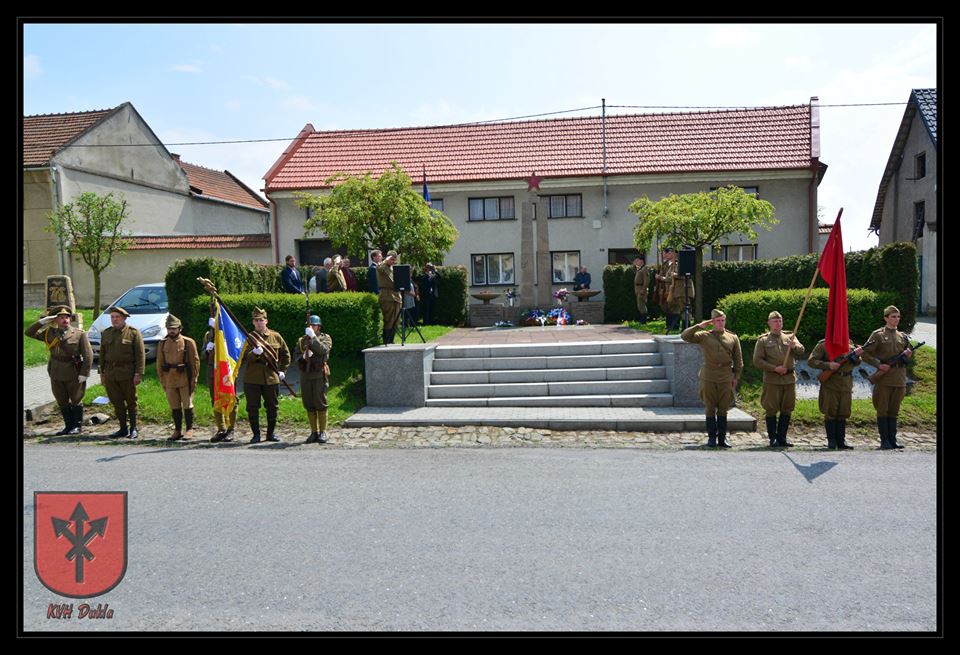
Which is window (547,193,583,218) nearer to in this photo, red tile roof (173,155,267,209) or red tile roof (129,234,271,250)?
red tile roof (129,234,271,250)

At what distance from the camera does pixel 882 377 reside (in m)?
9.13

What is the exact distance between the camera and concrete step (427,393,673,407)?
37.9 ft

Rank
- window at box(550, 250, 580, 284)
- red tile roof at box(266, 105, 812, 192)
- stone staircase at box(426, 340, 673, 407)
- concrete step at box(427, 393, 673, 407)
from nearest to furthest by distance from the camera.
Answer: concrete step at box(427, 393, 673, 407) → stone staircase at box(426, 340, 673, 407) → red tile roof at box(266, 105, 812, 192) → window at box(550, 250, 580, 284)

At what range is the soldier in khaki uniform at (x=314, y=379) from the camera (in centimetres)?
999

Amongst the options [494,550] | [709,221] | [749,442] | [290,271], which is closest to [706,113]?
[709,221]

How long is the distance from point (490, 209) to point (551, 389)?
56.8 ft

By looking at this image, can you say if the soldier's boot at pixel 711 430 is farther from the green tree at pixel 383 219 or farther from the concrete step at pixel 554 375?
the green tree at pixel 383 219

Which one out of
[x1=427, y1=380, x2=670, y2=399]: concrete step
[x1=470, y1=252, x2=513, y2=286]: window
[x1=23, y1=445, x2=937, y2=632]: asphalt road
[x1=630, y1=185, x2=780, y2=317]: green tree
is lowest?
[x1=23, y1=445, x2=937, y2=632]: asphalt road

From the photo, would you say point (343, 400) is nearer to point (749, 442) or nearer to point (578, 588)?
point (749, 442)

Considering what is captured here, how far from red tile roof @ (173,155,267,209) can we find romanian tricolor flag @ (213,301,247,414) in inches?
1093

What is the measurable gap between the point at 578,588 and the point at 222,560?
260 cm

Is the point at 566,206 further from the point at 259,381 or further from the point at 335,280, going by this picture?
the point at 259,381

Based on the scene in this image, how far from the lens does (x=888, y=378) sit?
910 centimetres

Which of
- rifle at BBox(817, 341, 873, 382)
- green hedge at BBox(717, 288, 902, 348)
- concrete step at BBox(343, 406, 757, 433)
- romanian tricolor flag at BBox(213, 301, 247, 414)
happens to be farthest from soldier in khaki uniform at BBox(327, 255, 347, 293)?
rifle at BBox(817, 341, 873, 382)
